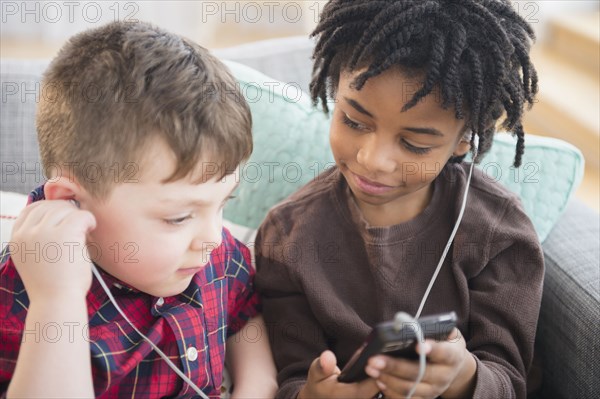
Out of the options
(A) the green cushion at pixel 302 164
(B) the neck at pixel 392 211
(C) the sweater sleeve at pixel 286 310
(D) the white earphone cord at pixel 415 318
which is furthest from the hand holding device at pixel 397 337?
(A) the green cushion at pixel 302 164

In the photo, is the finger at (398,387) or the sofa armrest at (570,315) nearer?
the finger at (398,387)

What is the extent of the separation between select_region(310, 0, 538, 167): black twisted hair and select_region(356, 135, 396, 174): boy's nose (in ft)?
0.25

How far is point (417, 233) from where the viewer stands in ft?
3.92

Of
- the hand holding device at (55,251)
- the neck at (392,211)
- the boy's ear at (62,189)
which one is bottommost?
the neck at (392,211)

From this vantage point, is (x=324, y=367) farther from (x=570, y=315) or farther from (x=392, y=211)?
(x=570, y=315)

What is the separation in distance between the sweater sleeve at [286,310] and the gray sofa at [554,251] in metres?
0.40

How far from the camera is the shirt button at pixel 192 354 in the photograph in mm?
1028

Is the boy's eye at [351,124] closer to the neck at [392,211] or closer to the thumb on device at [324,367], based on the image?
the neck at [392,211]

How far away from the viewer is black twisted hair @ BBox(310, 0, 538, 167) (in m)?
1.01

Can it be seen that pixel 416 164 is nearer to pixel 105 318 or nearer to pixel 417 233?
pixel 417 233

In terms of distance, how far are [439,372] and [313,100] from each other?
50 cm

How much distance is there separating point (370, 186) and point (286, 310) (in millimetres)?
246

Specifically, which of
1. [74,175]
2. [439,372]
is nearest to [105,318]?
[74,175]

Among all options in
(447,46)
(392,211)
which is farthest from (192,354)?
(447,46)
